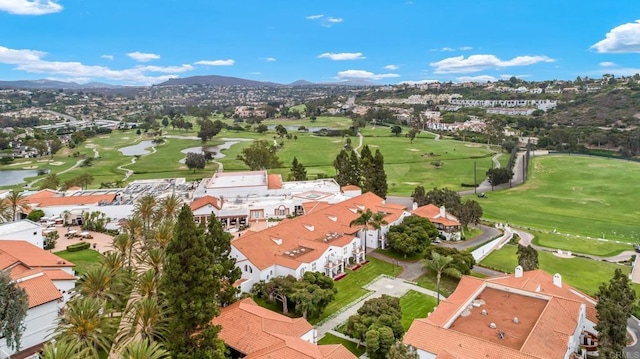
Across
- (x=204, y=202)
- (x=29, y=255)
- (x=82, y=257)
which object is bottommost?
(x=82, y=257)

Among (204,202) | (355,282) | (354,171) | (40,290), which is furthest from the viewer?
(354,171)

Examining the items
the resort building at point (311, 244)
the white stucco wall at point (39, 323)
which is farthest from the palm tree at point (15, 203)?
the resort building at point (311, 244)

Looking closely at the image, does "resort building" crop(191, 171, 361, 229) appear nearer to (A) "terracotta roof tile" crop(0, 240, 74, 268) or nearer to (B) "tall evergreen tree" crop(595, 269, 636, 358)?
(A) "terracotta roof tile" crop(0, 240, 74, 268)

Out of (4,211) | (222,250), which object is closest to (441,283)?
(222,250)

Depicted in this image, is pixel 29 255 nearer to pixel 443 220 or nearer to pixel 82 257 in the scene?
pixel 82 257

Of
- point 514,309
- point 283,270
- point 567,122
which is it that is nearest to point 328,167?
point 283,270

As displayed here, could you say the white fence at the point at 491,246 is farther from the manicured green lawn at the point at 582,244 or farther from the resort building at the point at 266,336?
the resort building at the point at 266,336
